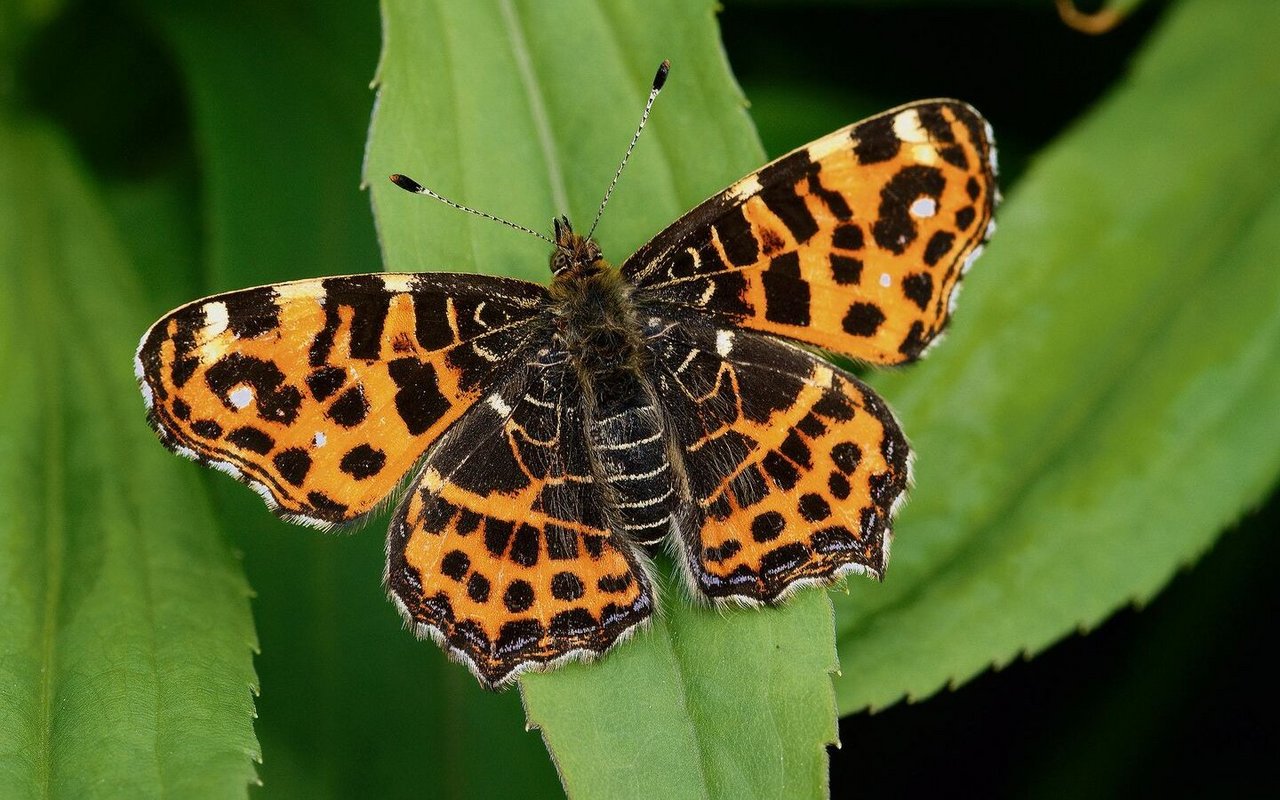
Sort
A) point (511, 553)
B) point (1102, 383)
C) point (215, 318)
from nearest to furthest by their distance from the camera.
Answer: point (215, 318), point (511, 553), point (1102, 383)

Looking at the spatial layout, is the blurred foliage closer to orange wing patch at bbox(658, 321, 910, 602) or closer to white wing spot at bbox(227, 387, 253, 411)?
orange wing patch at bbox(658, 321, 910, 602)

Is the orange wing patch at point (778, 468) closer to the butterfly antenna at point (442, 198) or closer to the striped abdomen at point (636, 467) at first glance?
the striped abdomen at point (636, 467)

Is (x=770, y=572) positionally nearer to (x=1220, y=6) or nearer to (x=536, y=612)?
(x=536, y=612)

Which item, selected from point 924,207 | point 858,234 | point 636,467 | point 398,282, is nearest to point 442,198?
point 398,282

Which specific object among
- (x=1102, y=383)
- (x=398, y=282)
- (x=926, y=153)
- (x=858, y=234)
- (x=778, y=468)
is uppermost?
(x=398, y=282)

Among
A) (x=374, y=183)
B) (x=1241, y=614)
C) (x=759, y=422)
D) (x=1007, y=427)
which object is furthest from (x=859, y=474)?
(x=1241, y=614)

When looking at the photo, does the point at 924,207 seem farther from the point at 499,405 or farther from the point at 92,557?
the point at 92,557
